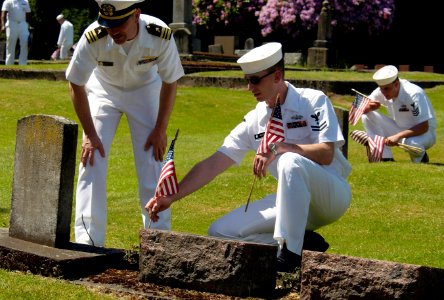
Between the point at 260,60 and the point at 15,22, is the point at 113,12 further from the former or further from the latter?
the point at 15,22

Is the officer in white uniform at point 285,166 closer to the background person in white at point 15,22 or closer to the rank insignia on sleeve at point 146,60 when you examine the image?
the rank insignia on sleeve at point 146,60

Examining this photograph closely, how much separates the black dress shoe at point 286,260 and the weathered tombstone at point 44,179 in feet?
4.57

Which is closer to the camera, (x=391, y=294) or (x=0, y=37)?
(x=391, y=294)

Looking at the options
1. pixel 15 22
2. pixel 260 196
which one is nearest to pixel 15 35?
pixel 15 22

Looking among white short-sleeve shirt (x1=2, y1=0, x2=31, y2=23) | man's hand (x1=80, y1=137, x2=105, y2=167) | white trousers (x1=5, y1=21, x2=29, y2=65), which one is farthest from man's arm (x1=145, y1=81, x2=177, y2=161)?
white trousers (x1=5, y1=21, x2=29, y2=65)

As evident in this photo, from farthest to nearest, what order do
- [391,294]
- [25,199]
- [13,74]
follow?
[13,74]
[25,199]
[391,294]

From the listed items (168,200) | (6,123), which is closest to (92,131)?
(168,200)

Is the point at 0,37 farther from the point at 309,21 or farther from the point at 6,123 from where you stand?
the point at 6,123

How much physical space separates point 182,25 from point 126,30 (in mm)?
22761

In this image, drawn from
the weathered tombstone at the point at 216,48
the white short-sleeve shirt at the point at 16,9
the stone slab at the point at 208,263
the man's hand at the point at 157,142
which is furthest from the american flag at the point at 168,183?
the weathered tombstone at the point at 216,48

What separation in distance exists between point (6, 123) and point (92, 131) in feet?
33.3

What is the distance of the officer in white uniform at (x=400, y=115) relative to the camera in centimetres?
1441

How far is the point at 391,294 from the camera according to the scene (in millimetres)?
5801

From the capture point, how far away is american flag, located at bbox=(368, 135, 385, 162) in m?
14.4
